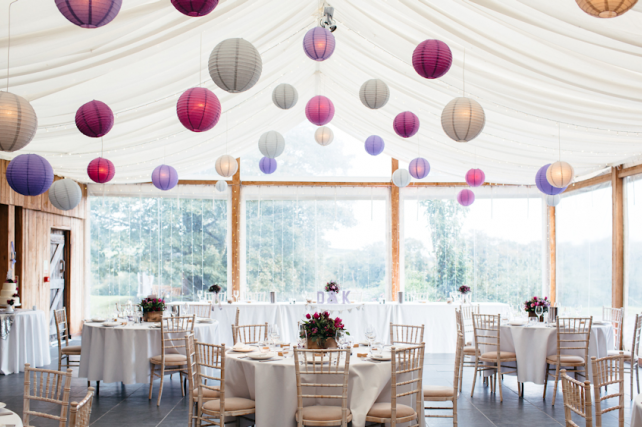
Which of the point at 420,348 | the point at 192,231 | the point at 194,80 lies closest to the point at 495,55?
the point at 420,348

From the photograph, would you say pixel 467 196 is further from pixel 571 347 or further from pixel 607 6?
pixel 607 6

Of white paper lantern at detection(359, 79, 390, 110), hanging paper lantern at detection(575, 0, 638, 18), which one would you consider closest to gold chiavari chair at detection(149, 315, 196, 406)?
white paper lantern at detection(359, 79, 390, 110)

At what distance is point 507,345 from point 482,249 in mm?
4701

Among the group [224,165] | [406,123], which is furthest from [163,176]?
[406,123]

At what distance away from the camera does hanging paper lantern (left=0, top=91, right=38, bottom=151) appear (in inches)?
148

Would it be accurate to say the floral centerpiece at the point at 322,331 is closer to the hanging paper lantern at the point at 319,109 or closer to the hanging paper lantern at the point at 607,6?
the hanging paper lantern at the point at 319,109

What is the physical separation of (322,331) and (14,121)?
3.02 m

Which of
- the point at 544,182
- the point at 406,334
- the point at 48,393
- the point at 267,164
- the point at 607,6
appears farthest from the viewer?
the point at 267,164

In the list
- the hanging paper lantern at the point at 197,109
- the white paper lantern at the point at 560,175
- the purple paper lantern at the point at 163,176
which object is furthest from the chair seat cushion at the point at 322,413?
the purple paper lantern at the point at 163,176

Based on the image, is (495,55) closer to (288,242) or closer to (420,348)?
(420,348)

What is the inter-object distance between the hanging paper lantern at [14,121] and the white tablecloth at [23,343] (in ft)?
15.5

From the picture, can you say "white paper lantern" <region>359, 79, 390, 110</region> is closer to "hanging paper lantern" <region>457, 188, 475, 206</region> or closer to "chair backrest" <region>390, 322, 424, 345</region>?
"chair backrest" <region>390, 322, 424, 345</region>

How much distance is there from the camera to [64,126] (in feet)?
22.7

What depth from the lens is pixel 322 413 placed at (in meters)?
4.26
